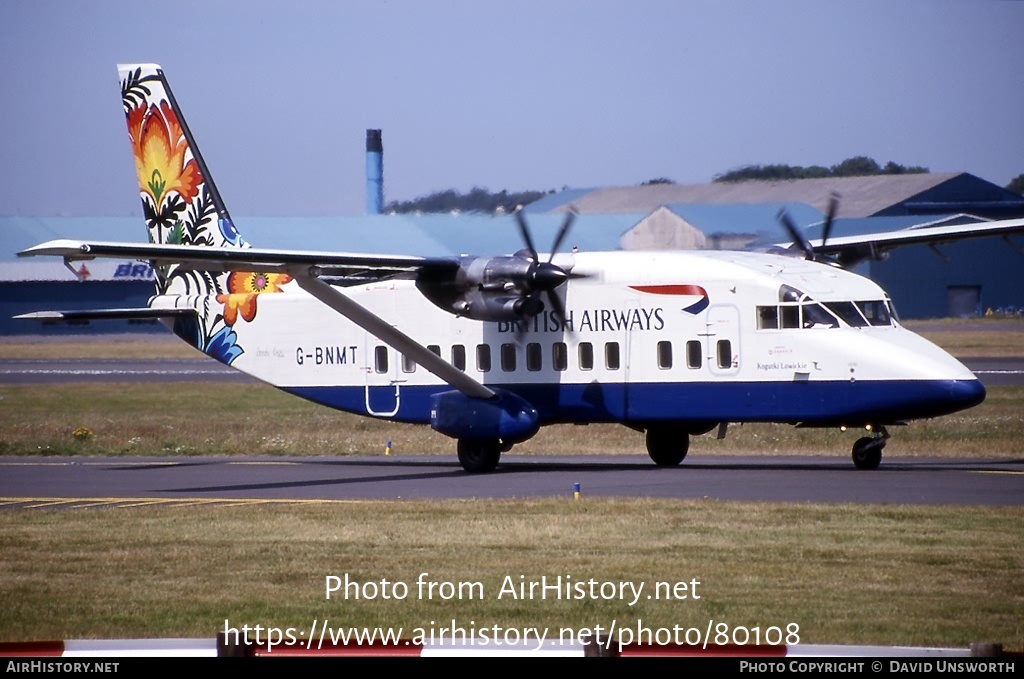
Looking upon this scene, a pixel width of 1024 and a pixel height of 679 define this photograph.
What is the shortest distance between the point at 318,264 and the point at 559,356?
450cm

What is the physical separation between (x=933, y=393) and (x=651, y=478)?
449 centimetres

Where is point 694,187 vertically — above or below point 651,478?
above

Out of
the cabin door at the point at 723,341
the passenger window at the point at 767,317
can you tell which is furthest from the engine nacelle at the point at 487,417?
the passenger window at the point at 767,317

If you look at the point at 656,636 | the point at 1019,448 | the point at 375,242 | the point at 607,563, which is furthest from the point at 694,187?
the point at 375,242

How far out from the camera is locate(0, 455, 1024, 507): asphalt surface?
1977cm

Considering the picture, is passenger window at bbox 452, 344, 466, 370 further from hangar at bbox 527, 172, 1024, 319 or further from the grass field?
the grass field

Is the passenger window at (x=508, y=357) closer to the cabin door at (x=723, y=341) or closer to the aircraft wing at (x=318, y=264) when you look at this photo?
the aircraft wing at (x=318, y=264)

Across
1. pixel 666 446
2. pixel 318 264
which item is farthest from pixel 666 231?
pixel 318 264

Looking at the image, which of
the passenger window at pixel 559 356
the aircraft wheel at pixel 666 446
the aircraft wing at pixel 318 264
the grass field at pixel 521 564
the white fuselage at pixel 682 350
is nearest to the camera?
the grass field at pixel 521 564

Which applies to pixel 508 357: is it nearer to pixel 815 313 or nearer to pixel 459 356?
pixel 459 356

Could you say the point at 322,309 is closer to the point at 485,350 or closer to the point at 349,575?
the point at 485,350

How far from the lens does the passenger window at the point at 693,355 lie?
75.8 feet

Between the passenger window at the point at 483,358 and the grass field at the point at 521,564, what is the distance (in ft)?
19.6
